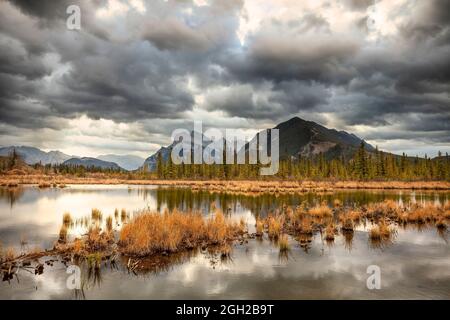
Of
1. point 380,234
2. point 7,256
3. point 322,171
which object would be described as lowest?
point 380,234

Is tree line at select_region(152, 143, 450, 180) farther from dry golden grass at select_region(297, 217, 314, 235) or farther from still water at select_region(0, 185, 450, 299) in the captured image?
still water at select_region(0, 185, 450, 299)

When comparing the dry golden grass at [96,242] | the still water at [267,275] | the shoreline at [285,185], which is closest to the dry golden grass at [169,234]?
the dry golden grass at [96,242]

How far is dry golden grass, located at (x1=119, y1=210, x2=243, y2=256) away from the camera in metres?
14.0

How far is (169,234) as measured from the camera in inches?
580

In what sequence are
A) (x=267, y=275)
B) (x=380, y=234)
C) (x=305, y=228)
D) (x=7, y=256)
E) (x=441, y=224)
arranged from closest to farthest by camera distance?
(x=267, y=275), (x=7, y=256), (x=380, y=234), (x=305, y=228), (x=441, y=224)

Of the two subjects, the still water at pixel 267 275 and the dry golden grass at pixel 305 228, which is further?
the dry golden grass at pixel 305 228

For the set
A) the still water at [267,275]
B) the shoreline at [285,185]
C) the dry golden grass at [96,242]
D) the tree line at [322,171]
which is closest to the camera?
the still water at [267,275]

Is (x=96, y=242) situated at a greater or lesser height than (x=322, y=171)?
lesser

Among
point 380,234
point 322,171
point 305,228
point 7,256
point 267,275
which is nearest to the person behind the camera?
point 267,275

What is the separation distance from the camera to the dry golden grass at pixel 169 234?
1401cm

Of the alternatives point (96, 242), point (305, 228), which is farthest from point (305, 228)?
point (96, 242)

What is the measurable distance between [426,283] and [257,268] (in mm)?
5909

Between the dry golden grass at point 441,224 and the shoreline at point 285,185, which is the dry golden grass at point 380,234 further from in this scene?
the shoreline at point 285,185

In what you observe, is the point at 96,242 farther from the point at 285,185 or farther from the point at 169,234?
the point at 285,185
